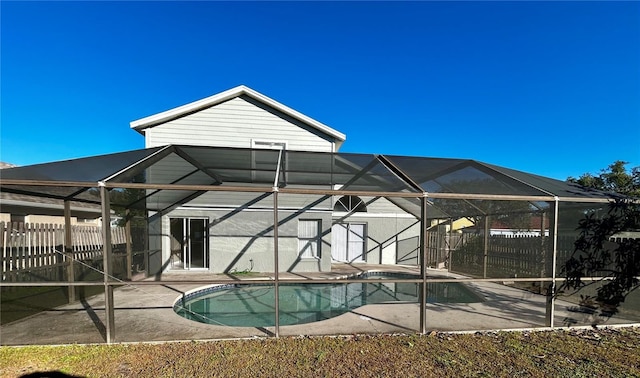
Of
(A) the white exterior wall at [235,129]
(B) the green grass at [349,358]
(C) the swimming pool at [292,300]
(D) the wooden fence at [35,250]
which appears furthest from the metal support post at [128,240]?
(B) the green grass at [349,358]

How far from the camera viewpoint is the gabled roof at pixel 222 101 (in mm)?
9453

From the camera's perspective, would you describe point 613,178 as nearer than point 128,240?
No

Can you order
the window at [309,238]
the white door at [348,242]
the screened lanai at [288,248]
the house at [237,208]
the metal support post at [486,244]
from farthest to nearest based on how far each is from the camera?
the white door at [348,242] → the window at [309,238] → the house at [237,208] → the metal support post at [486,244] → the screened lanai at [288,248]

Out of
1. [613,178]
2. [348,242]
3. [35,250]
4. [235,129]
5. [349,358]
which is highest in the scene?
[235,129]

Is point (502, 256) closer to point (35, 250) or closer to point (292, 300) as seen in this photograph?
point (292, 300)

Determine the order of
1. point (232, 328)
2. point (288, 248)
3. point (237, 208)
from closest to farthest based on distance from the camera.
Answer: point (232, 328)
point (237, 208)
point (288, 248)

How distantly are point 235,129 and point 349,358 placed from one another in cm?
836

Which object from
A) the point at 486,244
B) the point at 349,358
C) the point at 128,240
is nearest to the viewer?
the point at 349,358

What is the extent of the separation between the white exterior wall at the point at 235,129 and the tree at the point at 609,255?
288 inches

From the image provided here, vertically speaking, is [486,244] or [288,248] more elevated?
[486,244]

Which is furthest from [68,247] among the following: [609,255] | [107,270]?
[609,255]

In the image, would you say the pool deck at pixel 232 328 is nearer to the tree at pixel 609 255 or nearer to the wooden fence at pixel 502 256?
the tree at pixel 609 255

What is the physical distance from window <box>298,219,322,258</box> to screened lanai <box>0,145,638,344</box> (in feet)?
0.17

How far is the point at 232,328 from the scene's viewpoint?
4887mm
